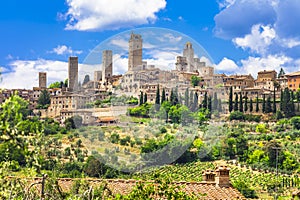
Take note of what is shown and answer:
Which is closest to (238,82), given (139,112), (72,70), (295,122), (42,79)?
(295,122)

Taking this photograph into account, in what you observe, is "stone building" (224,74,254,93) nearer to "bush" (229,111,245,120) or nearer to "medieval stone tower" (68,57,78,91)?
"bush" (229,111,245,120)

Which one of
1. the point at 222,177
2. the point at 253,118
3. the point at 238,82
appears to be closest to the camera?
the point at 222,177

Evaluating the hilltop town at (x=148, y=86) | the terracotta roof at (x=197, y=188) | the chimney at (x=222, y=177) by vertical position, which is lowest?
the terracotta roof at (x=197, y=188)

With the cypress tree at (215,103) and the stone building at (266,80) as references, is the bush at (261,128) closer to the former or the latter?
the cypress tree at (215,103)

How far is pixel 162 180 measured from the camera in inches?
166

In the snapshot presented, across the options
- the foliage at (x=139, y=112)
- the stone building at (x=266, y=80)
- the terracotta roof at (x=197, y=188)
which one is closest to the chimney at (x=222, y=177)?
the terracotta roof at (x=197, y=188)

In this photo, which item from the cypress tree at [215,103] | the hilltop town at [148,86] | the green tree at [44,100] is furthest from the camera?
the green tree at [44,100]

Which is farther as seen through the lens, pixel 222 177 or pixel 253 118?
pixel 253 118

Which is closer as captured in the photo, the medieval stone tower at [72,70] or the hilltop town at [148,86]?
the hilltop town at [148,86]

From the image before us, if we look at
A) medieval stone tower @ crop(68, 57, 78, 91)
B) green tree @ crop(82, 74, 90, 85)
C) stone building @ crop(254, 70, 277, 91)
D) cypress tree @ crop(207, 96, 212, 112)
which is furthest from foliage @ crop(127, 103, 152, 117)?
medieval stone tower @ crop(68, 57, 78, 91)

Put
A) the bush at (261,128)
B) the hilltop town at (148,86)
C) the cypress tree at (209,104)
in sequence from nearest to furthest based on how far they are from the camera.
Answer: the hilltop town at (148,86)
the bush at (261,128)
the cypress tree at (209,104)

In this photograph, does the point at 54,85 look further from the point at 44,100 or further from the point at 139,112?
the point at 139,112

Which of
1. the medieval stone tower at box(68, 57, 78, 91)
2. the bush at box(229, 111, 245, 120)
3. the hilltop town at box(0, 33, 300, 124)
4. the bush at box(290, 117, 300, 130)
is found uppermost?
the medieval stone tower at box(68, 57, 78, 91)

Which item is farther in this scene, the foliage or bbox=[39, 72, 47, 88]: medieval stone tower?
bbox=[39, 72, 47, 88]: medieval stone tower
